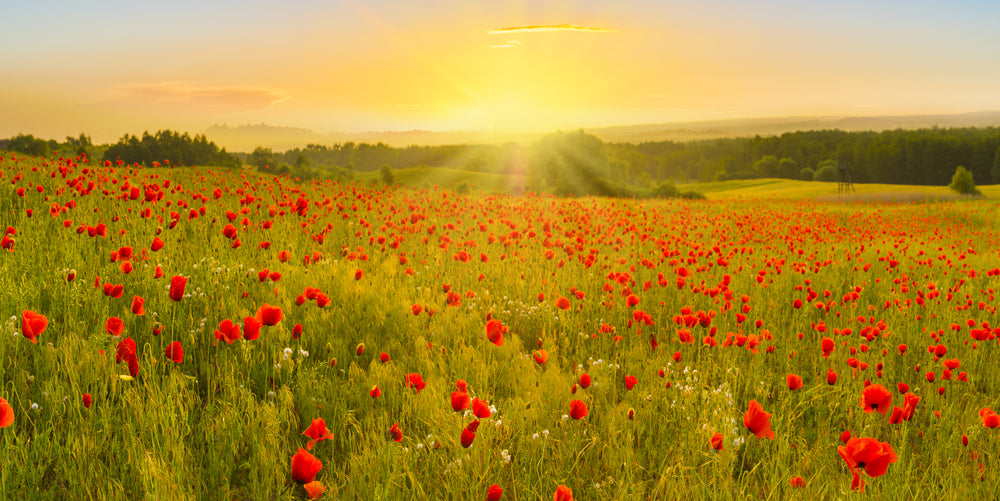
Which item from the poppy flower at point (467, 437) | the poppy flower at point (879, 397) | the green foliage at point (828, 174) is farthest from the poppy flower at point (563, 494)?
the green foliage at point (828, 174)

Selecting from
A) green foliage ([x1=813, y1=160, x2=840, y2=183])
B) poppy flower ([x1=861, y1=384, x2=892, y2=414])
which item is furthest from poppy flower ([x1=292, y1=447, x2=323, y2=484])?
green foliage ([x1=813, y1=160, x2=840, y2=183])

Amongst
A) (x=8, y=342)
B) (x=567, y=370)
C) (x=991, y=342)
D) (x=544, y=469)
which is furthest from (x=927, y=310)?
(x=8, y=342)

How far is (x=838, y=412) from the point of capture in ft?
12.9

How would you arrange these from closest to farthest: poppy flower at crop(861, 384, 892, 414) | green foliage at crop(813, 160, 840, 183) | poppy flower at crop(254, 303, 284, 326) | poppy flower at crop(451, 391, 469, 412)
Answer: poppy flower at crop(451, 391, 469, 412)
poppy flower at crop(861, 384, 892, 414)
poppy flower at crop(254, 303, 284, 326)
green foliage at crop(813, 160, 840, 183)

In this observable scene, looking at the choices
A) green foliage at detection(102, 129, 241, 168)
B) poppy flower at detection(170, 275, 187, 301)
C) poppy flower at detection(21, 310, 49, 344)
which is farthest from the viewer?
green foliage at detection(102, 129, 241, 168)

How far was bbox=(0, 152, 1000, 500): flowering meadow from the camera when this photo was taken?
2607 millimetres

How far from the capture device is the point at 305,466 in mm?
2027

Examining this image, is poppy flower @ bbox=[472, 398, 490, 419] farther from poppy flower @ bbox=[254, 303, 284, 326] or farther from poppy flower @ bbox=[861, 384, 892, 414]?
poppy flower @ bbox=[861, 384, 892, 414]

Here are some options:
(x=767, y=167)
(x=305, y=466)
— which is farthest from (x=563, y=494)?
(x=767, y=167)

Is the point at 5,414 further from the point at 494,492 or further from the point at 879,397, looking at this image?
the point at 879,397

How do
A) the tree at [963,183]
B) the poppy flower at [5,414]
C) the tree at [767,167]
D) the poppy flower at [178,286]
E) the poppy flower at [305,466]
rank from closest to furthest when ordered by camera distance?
the poppy flower at [5,414] → the poppy flower at [305,466] → the poppy flower at [178,286] → the tree at [963,183] → the tree at [767,167]

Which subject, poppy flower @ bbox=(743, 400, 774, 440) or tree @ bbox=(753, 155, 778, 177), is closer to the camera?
poppy flower @ bbox=(743, 400, 774, 440)

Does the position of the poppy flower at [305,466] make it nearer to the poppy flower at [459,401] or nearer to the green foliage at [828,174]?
the poppy flower at [459,401]

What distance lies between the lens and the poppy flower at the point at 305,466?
6.62 ft
